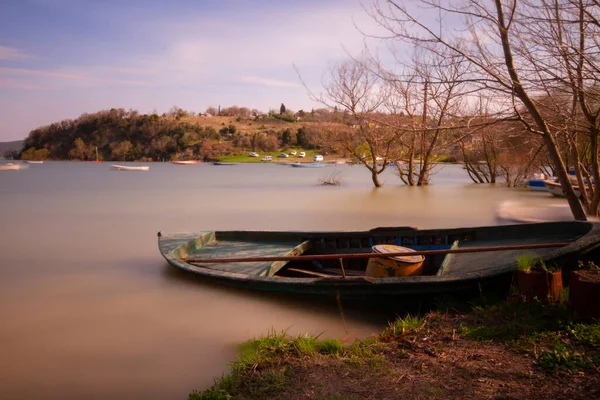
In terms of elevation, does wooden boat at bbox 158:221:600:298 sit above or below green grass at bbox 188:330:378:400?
above

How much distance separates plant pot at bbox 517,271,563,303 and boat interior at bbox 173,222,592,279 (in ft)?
4.86

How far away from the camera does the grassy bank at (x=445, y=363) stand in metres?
3.85

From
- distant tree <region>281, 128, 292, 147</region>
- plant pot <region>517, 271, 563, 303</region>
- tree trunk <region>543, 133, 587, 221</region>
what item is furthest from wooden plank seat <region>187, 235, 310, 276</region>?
distant tree <region>281, 128, 292, 147</region>

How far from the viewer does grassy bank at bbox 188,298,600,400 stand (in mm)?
3852

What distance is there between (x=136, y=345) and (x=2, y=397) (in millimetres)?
1670

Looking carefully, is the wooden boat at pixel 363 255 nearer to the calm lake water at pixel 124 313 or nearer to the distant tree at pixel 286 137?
the calm lake water at pixel 124 313

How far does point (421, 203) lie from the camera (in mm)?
23344

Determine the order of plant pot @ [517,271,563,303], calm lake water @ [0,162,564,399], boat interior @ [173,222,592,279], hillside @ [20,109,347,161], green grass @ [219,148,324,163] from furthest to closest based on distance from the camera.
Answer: hillside @ [20,109,347,161], green grass @ [219,148,324,163], boat interior @ [173,222,592,279], calm lake water @ [0,162,564,399], plant pot @ [517,271,563,303]

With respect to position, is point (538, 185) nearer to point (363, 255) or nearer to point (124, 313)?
point (363, 255)

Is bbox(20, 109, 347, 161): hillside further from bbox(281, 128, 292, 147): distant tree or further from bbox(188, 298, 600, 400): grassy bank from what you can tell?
bbox(188, 298, 600, 400): grassy bank

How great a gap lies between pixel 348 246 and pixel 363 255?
9.29 feet

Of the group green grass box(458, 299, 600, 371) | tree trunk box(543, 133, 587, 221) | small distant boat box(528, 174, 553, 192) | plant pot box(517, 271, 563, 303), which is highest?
tree trunk box(543, 133, 587, 221)

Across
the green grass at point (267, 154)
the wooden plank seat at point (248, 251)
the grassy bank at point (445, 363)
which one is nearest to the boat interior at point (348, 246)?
the wooden plank seat at point (248, 251)

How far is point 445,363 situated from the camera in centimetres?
440
